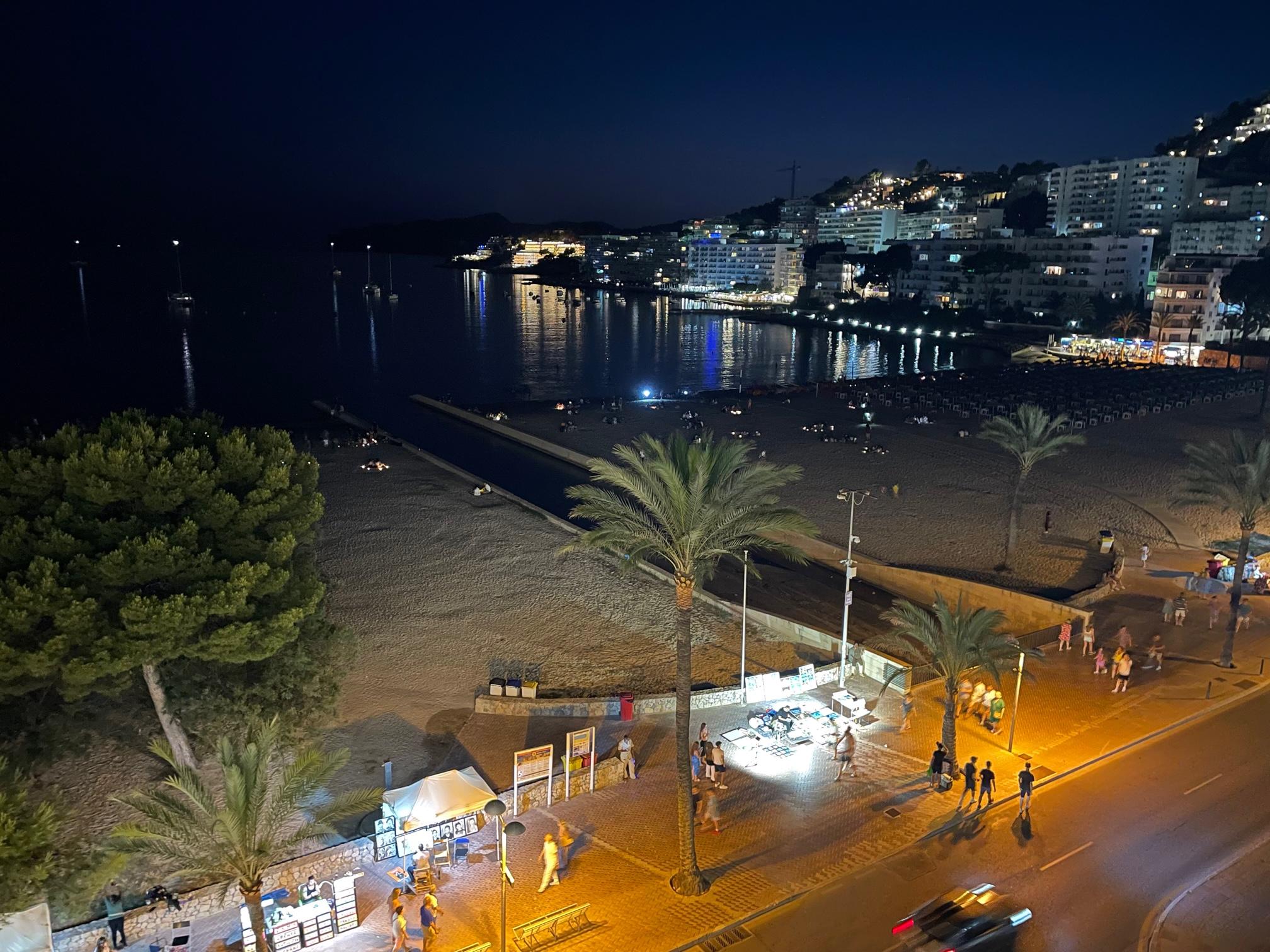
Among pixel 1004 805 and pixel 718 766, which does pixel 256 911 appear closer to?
pixel 718 766

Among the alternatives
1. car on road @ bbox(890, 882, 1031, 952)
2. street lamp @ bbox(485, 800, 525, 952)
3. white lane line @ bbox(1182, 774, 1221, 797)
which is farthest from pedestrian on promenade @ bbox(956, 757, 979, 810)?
street lamp @ bbox(485, 800, 525, 952)

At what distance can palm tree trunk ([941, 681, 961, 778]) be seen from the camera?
1413cm

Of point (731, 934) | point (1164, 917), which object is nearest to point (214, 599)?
point (731, 934)

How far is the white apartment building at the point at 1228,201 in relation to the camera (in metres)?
119

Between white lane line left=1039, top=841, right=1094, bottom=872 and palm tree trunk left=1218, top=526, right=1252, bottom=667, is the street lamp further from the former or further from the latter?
palm tree trunk left=1218, top=526, right=1252, bottom=667

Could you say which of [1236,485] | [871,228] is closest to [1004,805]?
[1236,485]

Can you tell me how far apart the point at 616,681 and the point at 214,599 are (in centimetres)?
970

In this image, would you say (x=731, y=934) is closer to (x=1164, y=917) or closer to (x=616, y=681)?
(x=1164, y=917)

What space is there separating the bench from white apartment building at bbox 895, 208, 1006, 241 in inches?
5590

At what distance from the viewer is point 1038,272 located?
384ft

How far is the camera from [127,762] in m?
15.5

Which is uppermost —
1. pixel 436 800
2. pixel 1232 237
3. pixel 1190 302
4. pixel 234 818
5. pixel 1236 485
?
pixel 1232 237

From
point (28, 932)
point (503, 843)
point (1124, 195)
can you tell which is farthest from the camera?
point (1124, 195)

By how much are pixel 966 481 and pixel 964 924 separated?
30.0m
